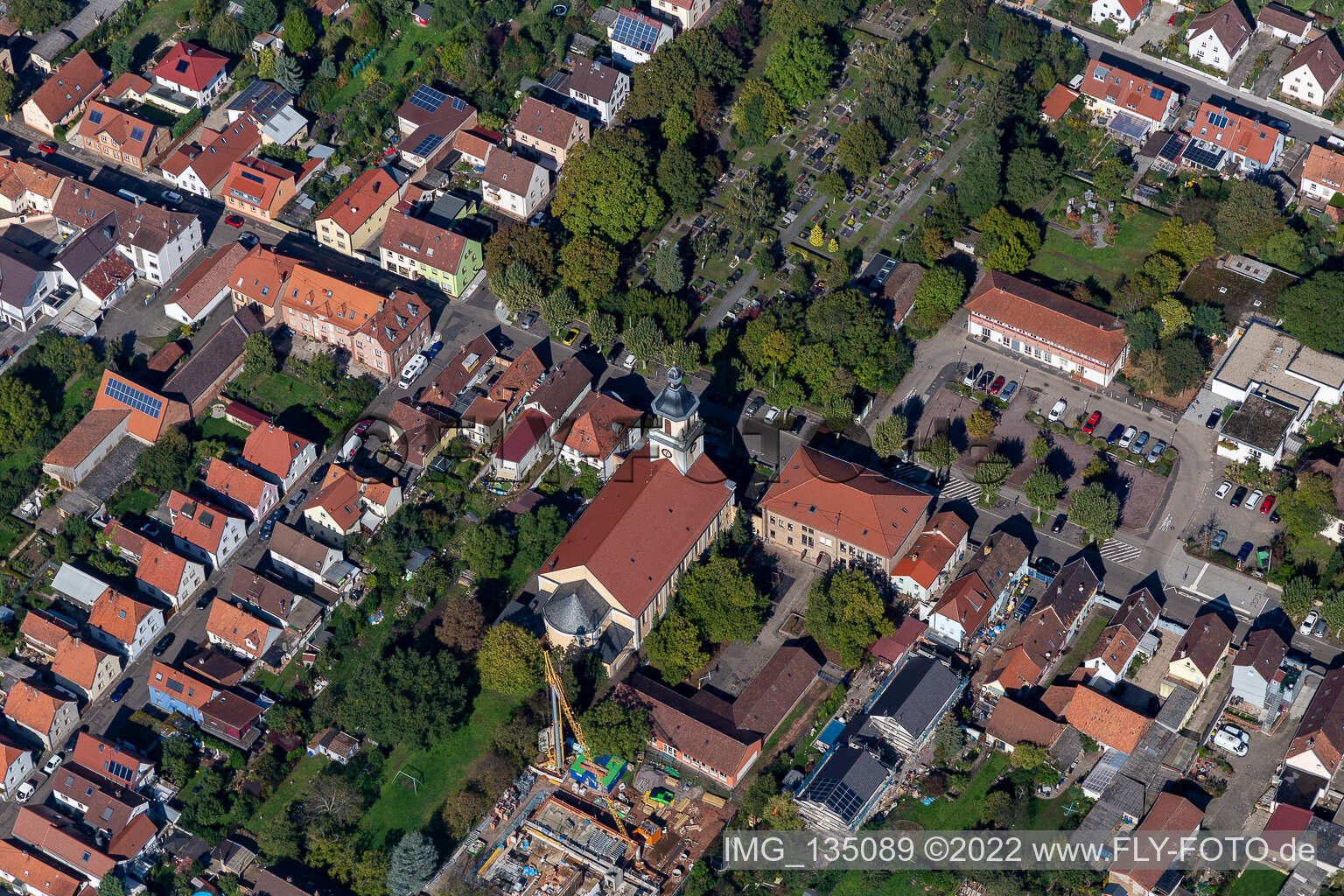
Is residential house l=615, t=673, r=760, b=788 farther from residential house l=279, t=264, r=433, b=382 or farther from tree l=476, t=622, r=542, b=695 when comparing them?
residential house l=279, t=264, r=433, b=382

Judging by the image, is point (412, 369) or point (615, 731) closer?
point (615, 731)

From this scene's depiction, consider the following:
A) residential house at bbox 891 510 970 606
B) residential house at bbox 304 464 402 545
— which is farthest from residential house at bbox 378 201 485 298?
residential house at bbox 891 510 970 606

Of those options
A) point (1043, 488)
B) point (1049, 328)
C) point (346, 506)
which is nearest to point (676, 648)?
point (346, 506)

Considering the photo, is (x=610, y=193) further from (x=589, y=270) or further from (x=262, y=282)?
(x=262, y=282)

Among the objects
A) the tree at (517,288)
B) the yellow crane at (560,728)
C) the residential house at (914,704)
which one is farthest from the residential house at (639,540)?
the tree at (517,288)

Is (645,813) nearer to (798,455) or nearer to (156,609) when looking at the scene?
(798,455)

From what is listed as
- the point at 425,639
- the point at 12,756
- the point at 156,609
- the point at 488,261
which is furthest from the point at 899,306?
the point at 12,756
